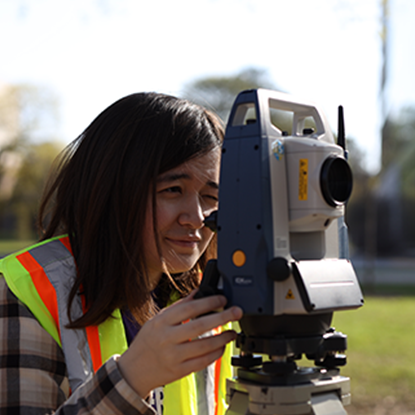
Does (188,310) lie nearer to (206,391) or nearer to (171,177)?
(171,177)

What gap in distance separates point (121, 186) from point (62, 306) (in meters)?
0.46

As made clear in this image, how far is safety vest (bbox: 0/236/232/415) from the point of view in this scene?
174cm

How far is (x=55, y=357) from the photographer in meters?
1.71

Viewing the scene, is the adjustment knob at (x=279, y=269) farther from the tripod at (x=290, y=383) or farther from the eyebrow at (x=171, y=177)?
the eyebrow at (x=171, y=177)

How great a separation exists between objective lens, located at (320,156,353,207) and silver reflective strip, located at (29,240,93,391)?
3.04ft

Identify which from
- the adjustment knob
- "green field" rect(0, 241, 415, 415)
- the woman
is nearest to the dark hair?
the woman

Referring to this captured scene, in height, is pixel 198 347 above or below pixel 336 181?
below

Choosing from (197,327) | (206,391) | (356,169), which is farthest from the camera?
(356,169)

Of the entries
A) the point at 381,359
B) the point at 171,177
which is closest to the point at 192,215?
the point at 171,177

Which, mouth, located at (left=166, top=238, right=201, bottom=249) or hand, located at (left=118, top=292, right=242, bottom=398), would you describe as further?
mouth, located at (left=166, top=238, right=201, bottom=249)

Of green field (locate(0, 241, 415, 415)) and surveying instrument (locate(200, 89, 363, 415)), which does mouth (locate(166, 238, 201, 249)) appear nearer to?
surveying instrument (locate(200, 89, 363, 415))

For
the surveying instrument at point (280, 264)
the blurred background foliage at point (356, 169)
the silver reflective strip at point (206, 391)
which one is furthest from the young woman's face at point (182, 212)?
the blurred background foliage at point (356, 169)

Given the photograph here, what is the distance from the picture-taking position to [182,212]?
191cm

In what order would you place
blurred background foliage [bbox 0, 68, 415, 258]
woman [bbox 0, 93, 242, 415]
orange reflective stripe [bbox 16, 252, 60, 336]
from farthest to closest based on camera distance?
blurred background foliage [bbox 0, 68, 415, 258]
orange reflective stripe [bbox 16, 252, 60, 336]
woman [bbox 0, 93, 242, 415]
